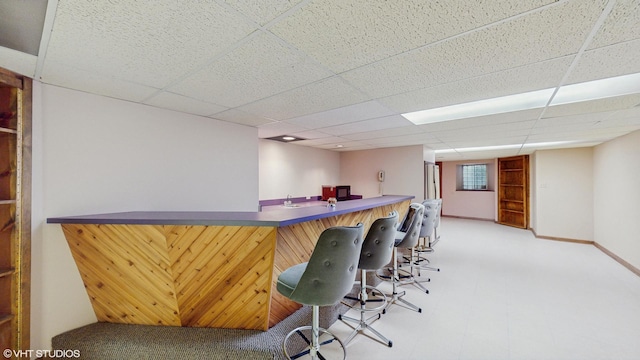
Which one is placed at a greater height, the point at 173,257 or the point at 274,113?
the point at 274,113

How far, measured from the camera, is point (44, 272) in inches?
81.9

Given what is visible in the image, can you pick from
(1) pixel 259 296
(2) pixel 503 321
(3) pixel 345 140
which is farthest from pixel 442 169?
(1) pixel 259 296

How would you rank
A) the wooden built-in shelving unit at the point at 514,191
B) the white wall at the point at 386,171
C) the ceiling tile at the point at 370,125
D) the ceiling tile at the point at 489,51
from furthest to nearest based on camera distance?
the wooden built-in shelving unit at the point at 514,191 → the white wall at the point at 386,171 → the ceiling tile at the point at 370,125 → the ceiling tile at the point at 489,51

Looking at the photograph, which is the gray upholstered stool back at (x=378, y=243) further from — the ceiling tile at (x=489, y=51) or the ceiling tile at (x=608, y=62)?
the ceiling tile at (x=608, y=62)

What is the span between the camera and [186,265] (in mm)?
2027

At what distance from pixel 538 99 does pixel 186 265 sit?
13.2 ft

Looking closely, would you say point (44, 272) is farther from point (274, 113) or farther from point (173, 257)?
point (274, 113)

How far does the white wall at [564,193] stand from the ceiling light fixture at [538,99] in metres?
5.14

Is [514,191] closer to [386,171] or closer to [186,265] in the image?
[386,171]

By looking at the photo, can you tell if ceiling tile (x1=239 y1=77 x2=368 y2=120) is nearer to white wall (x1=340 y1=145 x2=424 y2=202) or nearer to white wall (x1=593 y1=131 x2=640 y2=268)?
white wall (x1=340 y1=145 x2=424 y2=202)

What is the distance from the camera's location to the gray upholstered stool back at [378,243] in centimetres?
227


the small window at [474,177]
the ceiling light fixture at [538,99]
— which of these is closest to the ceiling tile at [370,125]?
the ceiling light fixture at [538,99]

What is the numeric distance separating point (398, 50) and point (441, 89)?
962mm

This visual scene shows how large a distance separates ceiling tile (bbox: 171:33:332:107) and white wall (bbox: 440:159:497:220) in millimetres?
9654
